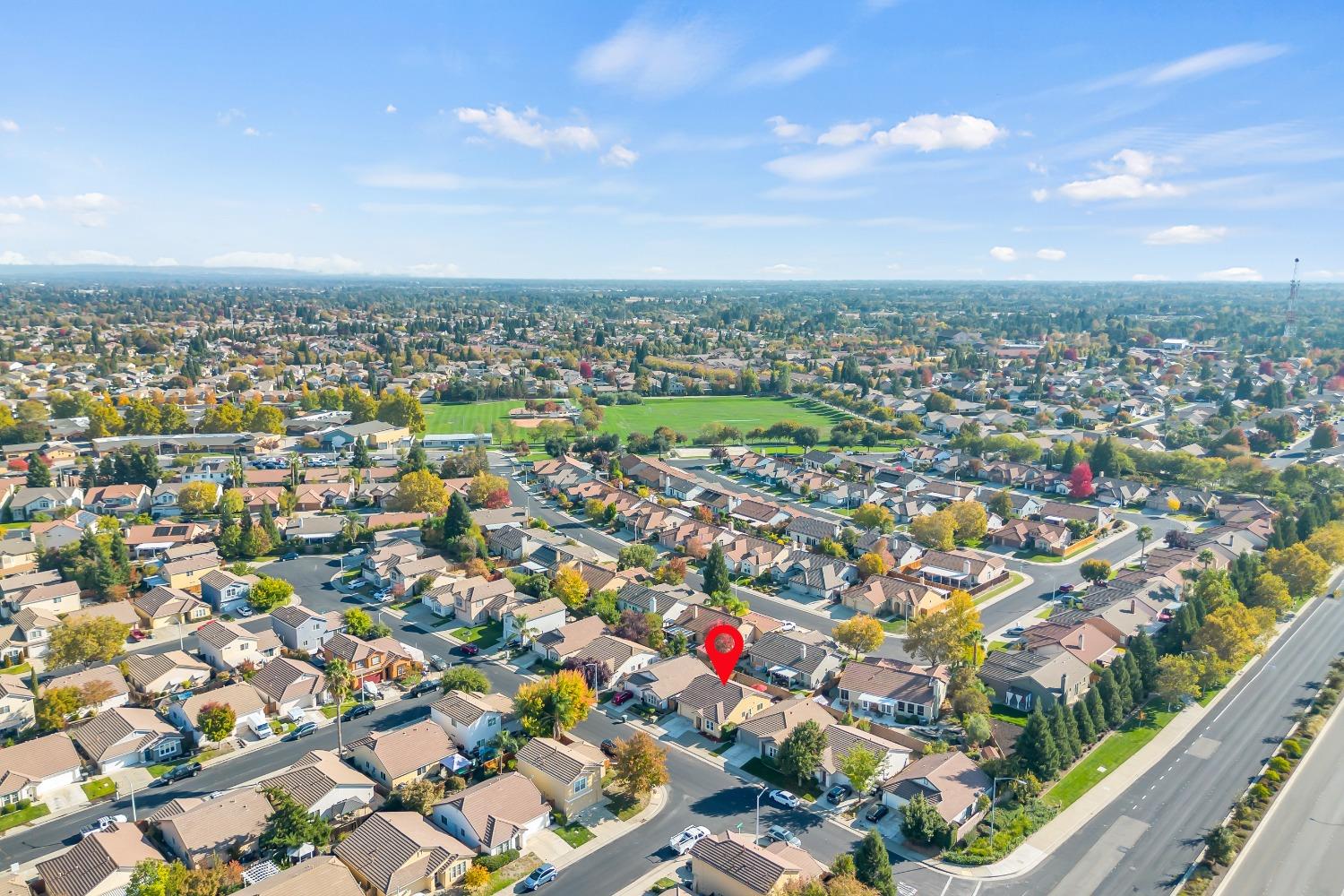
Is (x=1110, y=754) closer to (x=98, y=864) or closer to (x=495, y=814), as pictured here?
(x=495, y=814)

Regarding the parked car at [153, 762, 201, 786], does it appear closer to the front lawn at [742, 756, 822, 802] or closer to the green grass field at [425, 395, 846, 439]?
the front lawn at [742, 756, 822, 802]

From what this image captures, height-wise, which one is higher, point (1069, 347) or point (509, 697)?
point (1069, 347)

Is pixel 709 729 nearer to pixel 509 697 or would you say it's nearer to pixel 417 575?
pixel 509 697

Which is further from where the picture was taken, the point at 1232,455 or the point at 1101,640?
the point at 1232,455

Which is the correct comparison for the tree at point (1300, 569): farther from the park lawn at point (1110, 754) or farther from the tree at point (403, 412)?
the tree at point (403, 412)

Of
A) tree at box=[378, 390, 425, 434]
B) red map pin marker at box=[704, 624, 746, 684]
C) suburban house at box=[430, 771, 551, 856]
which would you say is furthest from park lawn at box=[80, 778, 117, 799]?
tree at box=[378, 390, 425, 434]

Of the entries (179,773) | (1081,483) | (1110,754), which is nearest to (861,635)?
(1110,754)

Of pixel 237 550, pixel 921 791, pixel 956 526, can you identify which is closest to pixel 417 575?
pixel 237 550
